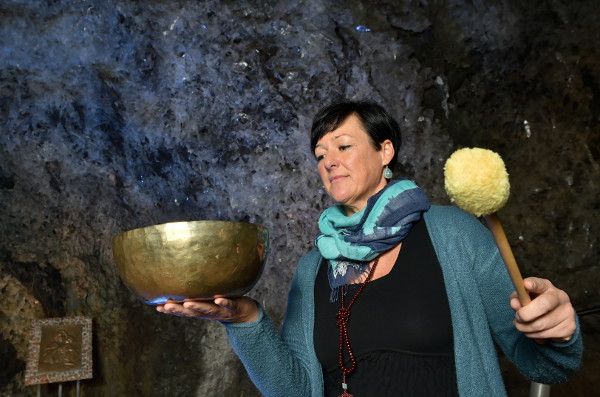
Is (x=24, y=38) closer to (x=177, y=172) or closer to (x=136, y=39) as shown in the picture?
(x=136, y=39)

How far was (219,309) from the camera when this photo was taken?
1.18 metres

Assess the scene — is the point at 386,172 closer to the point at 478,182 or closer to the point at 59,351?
the point at 478,182

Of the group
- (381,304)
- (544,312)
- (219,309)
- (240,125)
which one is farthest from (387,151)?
(240,125)

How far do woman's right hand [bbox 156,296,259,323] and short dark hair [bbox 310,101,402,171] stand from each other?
505 mm

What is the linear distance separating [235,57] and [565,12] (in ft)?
5.25

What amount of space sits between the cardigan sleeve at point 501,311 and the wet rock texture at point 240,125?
1.54 metres

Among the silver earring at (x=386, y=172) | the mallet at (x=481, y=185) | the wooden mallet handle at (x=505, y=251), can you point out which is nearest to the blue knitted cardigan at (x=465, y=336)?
the silver earring at (x=386, y=172)

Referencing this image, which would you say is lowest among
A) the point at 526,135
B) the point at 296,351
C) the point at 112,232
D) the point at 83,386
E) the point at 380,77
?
the point at 83,386

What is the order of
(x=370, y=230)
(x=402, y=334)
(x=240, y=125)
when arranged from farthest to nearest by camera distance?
(x=240, y=125) → (x=370, y=230) → (x=402, y=334)

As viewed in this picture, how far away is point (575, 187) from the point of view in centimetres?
278

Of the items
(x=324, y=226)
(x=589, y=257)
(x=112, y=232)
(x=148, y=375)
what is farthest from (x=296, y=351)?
(x=589, y=257)

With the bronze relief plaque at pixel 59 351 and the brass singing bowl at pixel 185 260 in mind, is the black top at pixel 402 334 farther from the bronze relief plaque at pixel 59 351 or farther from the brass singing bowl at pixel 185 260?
the bronze relief plaque at pixel 59 351

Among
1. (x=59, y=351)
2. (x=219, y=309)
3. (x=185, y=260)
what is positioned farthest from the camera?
(x=59, y=351)

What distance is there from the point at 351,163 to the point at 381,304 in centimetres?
37
